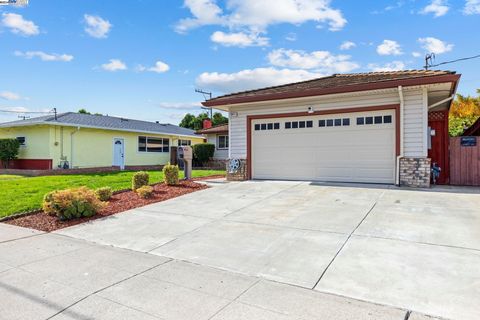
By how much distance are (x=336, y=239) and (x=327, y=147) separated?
21.1 ft

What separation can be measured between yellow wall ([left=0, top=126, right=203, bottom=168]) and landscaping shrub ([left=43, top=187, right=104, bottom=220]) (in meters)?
11.4

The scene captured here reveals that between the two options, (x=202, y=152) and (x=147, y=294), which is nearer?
(x=147, y=294)

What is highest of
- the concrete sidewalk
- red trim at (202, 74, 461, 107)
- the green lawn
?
red trim at (202, 74, 461, 107)

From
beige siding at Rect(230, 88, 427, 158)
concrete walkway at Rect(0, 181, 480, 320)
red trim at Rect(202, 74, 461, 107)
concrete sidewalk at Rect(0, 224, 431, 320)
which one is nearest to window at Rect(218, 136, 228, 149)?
beige siding at Rect(230, 88, 427, 158)

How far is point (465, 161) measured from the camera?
10.7 metres

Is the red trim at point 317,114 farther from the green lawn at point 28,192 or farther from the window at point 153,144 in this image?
the window at point 153,144

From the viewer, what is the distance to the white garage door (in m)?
10.1

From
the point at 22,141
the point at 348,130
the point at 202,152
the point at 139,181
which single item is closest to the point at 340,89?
the point at 348,130

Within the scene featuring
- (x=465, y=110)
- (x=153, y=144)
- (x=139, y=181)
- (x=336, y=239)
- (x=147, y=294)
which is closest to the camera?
(x=147, y=294)

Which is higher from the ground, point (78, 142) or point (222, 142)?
point (222, 142)

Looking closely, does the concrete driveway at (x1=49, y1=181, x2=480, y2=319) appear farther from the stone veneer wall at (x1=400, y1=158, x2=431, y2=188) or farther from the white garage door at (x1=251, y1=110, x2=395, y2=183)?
the white garage door at (x1=251, y1=110, x2=395, y2=183)

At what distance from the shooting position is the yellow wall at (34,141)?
55.7 ft

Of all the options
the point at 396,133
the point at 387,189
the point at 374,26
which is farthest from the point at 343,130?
the point at 374,26

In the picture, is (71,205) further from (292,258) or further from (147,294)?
(292,258)
